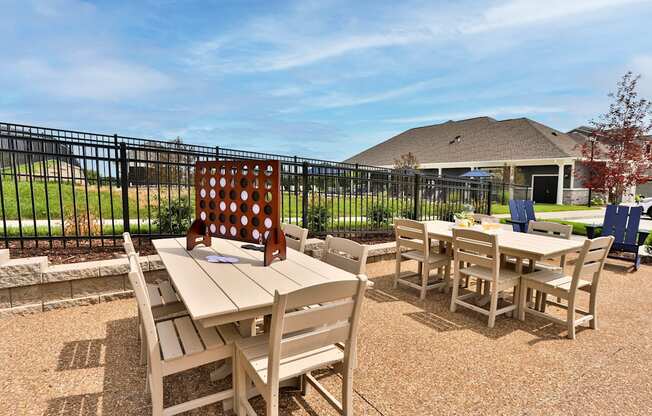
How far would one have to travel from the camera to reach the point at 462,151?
22.5 meters

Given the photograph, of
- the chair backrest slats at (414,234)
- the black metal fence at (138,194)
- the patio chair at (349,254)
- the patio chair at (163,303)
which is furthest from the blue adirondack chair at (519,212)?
the patio chair at (163,303)

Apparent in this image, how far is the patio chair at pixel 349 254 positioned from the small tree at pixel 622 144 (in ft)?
35.6

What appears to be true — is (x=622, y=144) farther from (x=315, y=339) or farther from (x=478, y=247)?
(x=315, y=339)

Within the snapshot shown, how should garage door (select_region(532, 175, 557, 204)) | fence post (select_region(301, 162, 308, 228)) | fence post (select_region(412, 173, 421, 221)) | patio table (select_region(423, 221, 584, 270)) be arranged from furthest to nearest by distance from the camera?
garage door (select_region(532, 175, 557, 204)), fence post (select_region(412, 173, 421, 221)), fence post (select_region(301, 162, 308, 228)), patio table (select_region(423, 221, 584, 270))

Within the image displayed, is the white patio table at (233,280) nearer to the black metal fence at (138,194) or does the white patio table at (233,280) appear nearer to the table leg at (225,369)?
the table leg at (225,369)

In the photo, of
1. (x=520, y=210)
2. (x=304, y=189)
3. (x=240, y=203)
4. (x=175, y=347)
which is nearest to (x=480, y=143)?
(x=520, y=210)

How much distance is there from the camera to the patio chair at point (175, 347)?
1.58 meters

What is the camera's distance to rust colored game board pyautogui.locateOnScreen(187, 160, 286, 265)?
239cm

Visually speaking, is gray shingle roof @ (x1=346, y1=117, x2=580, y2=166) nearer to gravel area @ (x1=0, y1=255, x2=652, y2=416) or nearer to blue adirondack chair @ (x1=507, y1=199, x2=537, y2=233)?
blue adirondack chair @ (x1=507, y1=199, x2=537, y2=233)

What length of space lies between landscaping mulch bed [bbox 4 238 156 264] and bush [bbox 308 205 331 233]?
8.60 feet

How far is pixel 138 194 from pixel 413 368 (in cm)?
420

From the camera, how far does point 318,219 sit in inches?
234

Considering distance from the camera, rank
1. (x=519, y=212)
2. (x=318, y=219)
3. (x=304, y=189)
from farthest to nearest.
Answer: (x=519, y=212), (x=318, y=219), (x=304, y=189)

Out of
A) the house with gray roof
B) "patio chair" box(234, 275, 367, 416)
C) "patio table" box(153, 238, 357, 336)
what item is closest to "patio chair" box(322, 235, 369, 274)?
"patio table" box(153, 238, 357, 336)
